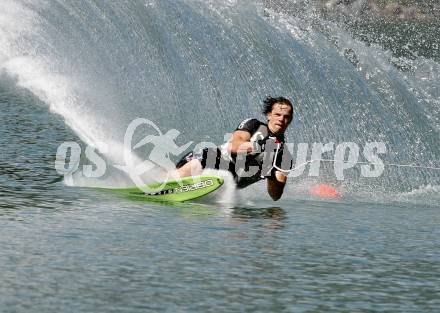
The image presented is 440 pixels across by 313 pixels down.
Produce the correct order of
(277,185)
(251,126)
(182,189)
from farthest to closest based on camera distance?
(182,189) → (277,185) → (251,126)

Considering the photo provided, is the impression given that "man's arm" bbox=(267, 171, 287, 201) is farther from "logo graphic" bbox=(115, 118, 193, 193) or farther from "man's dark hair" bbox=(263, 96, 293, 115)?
"logo graphic" bbox=(115, 118, 193, 193)

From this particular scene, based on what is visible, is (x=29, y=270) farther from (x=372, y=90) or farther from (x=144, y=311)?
(x=372, y=90)

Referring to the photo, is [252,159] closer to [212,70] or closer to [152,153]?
[152,153]

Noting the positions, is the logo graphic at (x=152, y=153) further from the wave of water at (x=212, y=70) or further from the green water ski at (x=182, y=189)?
the wave of water at (x=212, y=70)

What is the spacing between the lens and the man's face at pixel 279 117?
14133 millimetres

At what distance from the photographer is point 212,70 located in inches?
823

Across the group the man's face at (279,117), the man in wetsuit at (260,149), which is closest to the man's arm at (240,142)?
the man in wetsuit at (260,149)

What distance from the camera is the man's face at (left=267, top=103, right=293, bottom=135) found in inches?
→ 556

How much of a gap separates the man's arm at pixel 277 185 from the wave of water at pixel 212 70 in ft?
15.3

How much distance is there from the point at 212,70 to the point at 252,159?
681 cm

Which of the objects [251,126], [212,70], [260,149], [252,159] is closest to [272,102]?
[251,126]

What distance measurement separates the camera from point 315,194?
15.9 metres

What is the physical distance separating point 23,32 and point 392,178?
25.0ft

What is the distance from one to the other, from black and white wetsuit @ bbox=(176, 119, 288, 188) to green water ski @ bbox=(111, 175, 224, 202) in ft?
0.98
